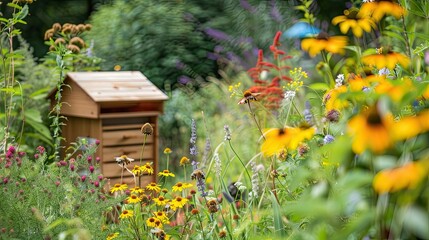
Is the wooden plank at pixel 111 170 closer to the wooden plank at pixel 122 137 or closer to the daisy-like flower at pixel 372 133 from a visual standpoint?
the wooden plank at pixel 122 137

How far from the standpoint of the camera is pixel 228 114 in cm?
652

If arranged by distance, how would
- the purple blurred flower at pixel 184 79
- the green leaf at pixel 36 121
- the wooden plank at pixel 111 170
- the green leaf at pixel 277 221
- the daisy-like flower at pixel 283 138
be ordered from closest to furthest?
1. the daisy-like flower at pixel 283 138
2. the green leaf at pixel 277 221
3. the wooden plank at pixel 111 170
4. the green leaf at pixel 36 121
5. the purple blurred flower at pixel 184 79

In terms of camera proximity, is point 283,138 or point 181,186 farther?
point 181,186

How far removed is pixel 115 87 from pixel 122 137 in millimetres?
328

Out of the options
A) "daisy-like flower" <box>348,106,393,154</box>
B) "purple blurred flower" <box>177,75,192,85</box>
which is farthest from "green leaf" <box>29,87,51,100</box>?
"daisy-like flower" <box>348,106,393,154</box>

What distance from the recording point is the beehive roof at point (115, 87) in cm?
487

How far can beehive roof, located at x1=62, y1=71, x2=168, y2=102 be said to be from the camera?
4.87 metres

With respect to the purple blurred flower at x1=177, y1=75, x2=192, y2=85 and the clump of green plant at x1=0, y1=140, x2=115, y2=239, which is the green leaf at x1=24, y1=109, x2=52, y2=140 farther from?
the purple blurred flower at x1=177, y1=75, x2=192, y2=85

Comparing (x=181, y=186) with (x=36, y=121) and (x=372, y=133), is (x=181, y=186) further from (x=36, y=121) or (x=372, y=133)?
(x=36, y=121)

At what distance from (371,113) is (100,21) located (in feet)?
24.4

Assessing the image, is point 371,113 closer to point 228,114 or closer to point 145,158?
point 145,158

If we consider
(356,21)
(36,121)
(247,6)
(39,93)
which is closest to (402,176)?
(356,21)

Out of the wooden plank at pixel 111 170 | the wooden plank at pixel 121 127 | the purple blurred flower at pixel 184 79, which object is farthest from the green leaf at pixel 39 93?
the purple blurred flower at pixel 184 79

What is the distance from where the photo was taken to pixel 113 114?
4891 millimetres
